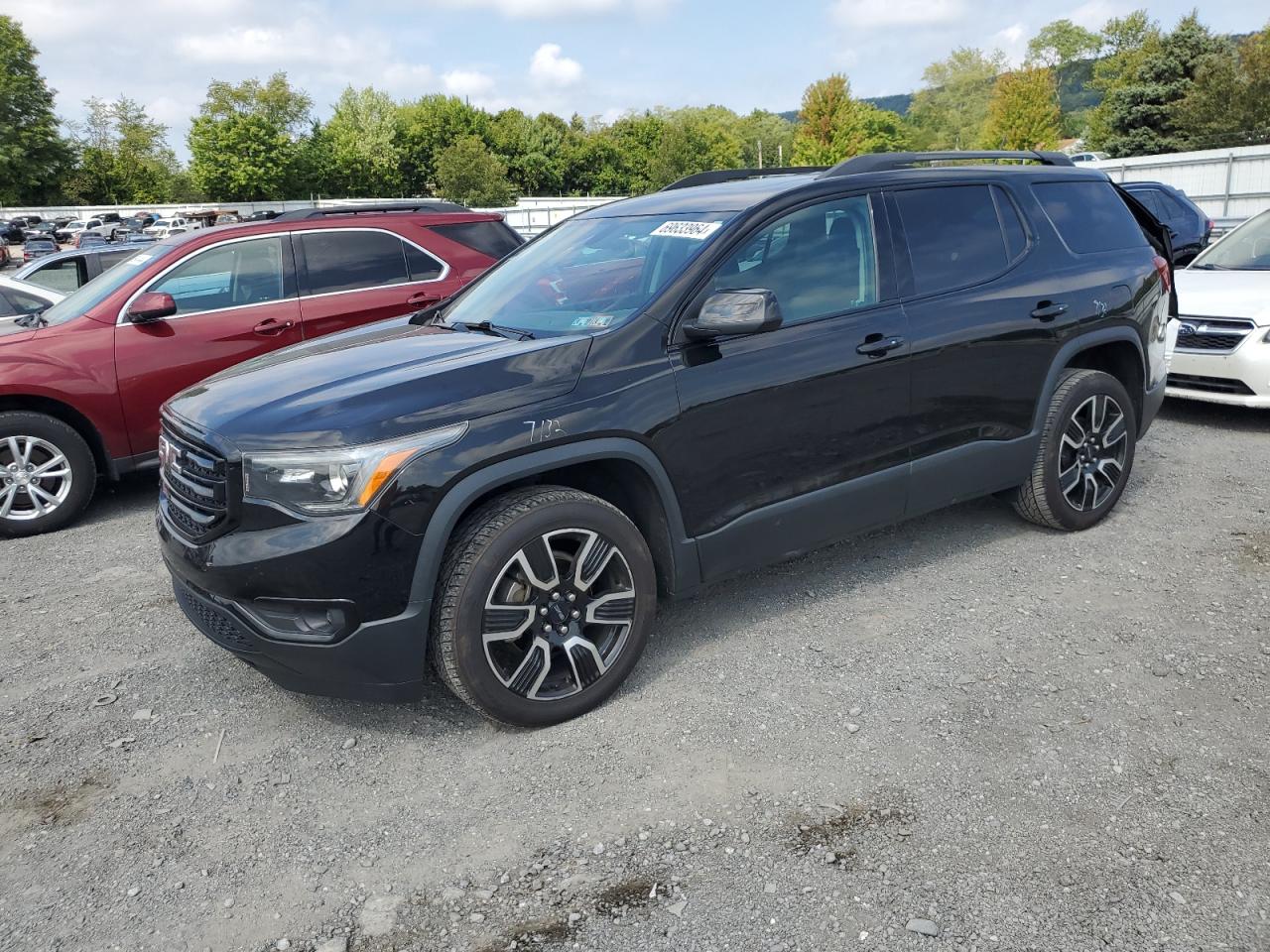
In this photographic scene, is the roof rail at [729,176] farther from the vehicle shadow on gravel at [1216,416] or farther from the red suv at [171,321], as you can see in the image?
the vehicle shadow on gravel at [1216,416]

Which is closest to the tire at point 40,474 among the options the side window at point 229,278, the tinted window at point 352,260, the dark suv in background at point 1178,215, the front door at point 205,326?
the front door at point 205,326

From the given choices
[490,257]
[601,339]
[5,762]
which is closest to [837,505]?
[601,339]

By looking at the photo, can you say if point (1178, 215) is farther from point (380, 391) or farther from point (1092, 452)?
point (380, 391)

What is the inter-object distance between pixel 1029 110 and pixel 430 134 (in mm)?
50669

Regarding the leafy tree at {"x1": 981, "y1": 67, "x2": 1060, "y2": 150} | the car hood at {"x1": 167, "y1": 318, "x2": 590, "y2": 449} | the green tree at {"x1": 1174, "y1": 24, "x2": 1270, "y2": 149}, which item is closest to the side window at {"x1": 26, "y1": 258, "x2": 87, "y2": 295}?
the car hood at {"x1": 167, "y1": 318, "x2": 590, "y2": 449}

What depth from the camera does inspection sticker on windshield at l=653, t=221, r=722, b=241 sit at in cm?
383

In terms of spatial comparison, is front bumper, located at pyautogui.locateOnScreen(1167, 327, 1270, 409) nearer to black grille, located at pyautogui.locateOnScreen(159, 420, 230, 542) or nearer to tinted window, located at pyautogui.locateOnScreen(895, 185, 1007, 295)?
tinted window, located at pyautogui.locateOnScreen(895, 185, 1007, 295)

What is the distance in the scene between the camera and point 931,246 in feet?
14.2

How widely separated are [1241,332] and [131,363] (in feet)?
24.6

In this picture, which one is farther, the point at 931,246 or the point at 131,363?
the point at 131,363

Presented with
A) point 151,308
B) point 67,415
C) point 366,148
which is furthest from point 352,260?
point 366,148

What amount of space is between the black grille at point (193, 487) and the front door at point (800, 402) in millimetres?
1470

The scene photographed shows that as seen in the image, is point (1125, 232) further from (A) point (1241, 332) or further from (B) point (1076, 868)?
(B) point (1076, 868)

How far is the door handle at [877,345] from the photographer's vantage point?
400 centimetres
